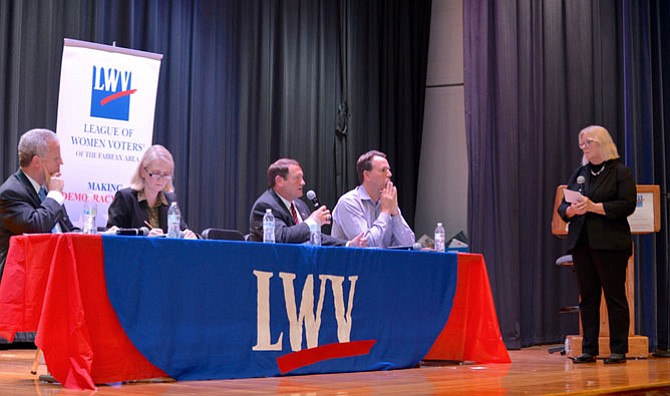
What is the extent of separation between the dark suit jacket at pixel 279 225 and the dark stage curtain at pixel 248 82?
2204 millimetres

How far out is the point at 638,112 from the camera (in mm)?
6891

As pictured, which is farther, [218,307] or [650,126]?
[650,126]

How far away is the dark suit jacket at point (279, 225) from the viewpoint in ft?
15.1

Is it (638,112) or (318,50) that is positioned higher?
(318,50)

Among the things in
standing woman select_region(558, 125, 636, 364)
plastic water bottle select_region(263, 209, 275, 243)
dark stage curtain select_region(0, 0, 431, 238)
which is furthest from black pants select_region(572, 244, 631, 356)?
dark stage curtain select_region(0, 0, 431, 238)

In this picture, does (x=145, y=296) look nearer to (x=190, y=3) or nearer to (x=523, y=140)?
(x=190, y=3)

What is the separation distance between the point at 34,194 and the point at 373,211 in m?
1.93

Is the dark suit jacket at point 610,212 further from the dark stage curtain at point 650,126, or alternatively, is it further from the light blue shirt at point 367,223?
the dark stage curtain at point 650,126

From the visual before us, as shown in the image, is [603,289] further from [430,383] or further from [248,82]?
[248,82]

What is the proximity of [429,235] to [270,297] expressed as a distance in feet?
16.5

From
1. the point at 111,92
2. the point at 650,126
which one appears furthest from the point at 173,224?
the point at 650,126

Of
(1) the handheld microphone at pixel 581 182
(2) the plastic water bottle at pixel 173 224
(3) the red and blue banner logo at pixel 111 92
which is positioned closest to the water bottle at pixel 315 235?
(2) the plastic water bottle at pixel 173 224

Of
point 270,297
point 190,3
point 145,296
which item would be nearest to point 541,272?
point 190,3

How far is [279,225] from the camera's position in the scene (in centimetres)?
467
